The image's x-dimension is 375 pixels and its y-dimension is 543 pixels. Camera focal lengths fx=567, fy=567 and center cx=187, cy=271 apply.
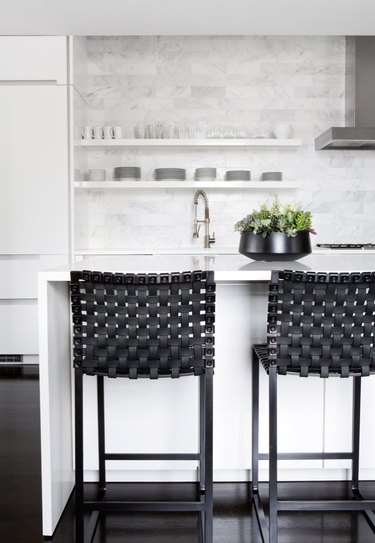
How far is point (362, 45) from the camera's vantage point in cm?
468

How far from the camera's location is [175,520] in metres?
2.15

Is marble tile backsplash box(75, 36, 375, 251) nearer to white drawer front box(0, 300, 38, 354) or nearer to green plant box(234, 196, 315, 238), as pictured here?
white drawer front box(0, 300, 38, 354)

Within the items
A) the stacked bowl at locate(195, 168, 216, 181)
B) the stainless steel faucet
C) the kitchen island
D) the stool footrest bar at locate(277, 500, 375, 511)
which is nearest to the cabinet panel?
the stacked bowl at locate(195, 168, 216, 181)

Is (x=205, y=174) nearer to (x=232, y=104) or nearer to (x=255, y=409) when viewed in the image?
(x=232, y=104)

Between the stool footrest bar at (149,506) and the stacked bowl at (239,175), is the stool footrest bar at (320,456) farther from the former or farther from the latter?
the stacked bowl at (239,175)

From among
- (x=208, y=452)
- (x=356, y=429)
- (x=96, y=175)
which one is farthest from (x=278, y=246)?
(x=96, y=175)

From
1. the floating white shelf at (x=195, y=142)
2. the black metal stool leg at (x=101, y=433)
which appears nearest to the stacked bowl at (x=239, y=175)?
the floating white shelf at (x=195, y=142)

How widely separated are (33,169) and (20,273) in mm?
822

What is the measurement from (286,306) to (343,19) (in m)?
3.32

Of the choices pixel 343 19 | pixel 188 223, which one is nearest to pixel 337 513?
pixel 188 223

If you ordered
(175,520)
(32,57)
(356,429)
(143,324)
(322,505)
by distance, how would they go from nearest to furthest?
(143,324) → (322,505) → (175,520) → (356,429) → (32,57)

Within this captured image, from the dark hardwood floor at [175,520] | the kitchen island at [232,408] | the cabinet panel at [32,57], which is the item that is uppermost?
the cabinet panel at [32,57]

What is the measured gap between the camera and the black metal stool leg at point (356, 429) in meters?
2.23

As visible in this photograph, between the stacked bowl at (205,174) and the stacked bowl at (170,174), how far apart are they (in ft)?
0.39
